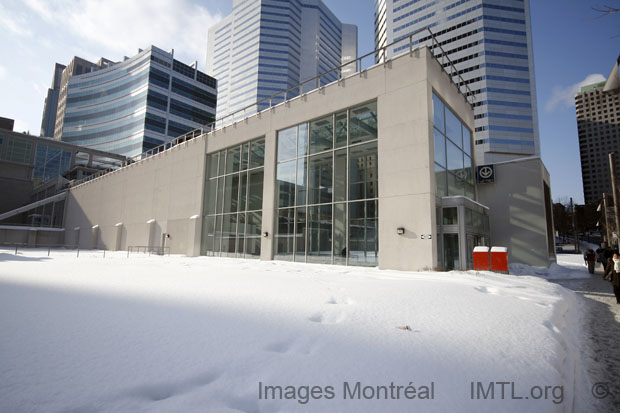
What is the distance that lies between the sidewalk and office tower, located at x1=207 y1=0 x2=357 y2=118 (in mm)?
101351

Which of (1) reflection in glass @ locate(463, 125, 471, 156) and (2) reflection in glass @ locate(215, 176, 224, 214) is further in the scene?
(2) reflection in glass @ locate(215, 176, 224, 214)

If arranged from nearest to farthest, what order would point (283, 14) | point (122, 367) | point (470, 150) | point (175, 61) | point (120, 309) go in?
point (122, 367)
point (120, 309)
point (470, 150)
point (175, 61)
point (283, 14)

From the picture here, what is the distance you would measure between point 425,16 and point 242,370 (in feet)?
348

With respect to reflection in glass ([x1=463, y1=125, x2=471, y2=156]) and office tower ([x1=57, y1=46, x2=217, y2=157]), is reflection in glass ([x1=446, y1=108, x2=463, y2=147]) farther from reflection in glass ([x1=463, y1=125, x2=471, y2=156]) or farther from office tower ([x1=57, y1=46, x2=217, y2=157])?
office tower ([x1=57, y1=46, x2=217, y2=157])

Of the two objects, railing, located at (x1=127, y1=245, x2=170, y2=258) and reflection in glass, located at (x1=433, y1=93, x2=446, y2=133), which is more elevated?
reflection in glass, located at (x1=433, y1=93, x2=446, y2=133)

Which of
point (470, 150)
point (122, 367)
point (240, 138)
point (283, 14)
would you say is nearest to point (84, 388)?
point (122, 367)

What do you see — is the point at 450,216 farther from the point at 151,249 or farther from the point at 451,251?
the point at 151,249

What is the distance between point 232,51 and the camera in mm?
120062

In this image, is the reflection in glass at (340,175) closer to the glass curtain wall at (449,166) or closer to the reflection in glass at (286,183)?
the reflection in glass at (286,183)

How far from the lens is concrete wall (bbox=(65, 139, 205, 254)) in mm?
27156

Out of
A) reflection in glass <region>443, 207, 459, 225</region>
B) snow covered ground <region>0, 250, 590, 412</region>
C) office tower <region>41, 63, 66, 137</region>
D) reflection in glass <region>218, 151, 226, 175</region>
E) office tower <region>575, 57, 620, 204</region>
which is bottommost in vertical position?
snow covered ground <region>0, 250, 590, 412</region>

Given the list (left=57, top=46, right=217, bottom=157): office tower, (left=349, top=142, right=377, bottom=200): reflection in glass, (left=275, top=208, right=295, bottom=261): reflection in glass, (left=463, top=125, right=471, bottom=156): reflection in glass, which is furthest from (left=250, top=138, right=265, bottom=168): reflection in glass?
(left=57, top=46, right=217, bottom=157): office tower

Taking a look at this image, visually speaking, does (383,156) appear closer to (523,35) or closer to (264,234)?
(264,234)

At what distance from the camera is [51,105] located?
167 meters
